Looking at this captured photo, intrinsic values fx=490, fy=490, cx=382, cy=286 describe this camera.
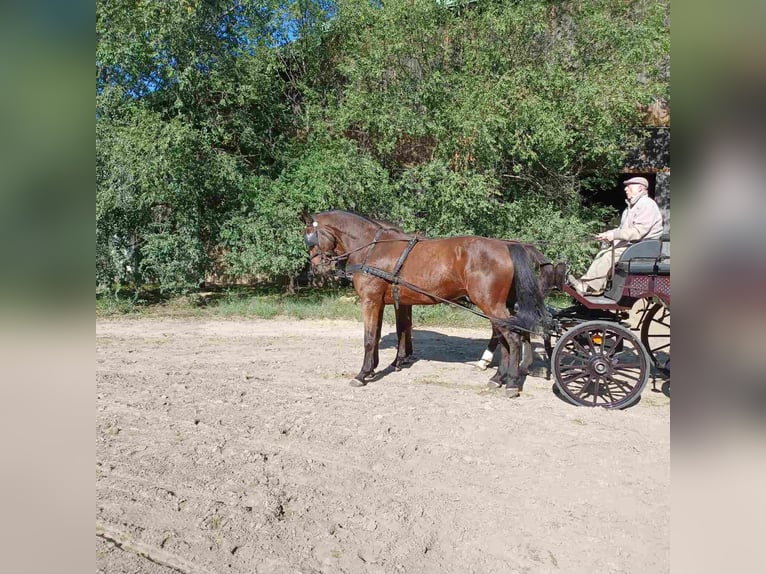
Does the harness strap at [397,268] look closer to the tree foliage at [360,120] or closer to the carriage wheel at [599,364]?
the carriage wheel at [599,364]

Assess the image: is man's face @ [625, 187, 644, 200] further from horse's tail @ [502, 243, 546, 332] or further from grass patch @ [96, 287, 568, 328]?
grass patch @ [96, 287, 568, 328]

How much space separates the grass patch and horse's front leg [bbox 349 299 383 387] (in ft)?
11.8

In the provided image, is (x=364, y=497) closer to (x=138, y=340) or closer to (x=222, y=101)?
(x=138, y=340)

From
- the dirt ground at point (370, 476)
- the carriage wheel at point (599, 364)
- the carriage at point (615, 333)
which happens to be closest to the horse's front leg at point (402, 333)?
the dirt ground at point (370, 476)

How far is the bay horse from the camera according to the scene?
526cm

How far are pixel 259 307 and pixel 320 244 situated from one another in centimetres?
514

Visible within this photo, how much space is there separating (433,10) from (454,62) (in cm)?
116

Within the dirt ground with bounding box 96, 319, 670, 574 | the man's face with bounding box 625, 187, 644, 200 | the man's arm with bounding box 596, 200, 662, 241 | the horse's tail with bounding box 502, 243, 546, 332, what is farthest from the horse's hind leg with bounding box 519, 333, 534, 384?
the man's face with bounding box 625, 187, 644, 200

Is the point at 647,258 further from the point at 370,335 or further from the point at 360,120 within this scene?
the point at 360,120

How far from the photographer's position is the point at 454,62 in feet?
36.6

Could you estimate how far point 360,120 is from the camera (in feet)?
35.7

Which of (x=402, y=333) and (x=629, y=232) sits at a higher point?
(x=629, y=232)

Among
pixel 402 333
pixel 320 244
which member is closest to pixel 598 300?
pixel 402 333
